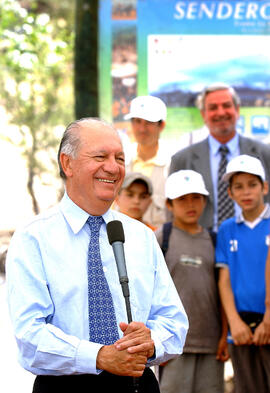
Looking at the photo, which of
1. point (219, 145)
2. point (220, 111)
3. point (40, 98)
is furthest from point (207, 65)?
point (40, 98)

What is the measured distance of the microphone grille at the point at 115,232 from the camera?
274 centimetres

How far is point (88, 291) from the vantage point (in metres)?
2.80

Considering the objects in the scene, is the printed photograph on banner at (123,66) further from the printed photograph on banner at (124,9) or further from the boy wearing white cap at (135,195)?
the boy wearing white cap at (135,195)

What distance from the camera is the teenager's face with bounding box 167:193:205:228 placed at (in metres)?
4.85

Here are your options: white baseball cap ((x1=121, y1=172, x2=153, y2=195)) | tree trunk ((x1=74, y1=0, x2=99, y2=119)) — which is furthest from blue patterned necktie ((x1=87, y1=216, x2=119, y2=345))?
tree trunk ((x1=74, y1=0, x2=99, y2=119))

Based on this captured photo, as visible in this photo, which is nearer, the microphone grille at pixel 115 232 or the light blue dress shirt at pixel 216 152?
the microphone grille at pixel 115 232

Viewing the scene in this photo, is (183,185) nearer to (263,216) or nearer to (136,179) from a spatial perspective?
(136,179)

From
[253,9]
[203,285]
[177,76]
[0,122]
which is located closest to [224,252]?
[203,285]

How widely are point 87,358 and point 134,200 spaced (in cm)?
250

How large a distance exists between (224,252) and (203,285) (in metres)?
0.27

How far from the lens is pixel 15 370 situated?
6941mm

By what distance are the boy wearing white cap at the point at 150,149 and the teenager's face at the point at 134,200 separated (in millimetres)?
350

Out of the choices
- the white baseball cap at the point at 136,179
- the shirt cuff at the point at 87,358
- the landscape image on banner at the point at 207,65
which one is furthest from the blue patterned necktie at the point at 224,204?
the shirt cuff at the point at 87,358

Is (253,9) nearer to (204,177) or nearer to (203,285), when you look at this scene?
(204,177)
